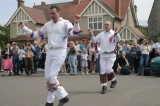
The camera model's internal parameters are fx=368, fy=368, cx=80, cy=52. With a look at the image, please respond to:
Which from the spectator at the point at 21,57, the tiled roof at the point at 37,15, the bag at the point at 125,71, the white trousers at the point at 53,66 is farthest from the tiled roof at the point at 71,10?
the white trousers at the point at 53,66

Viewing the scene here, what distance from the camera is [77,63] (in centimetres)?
2136

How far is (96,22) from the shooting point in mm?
50594

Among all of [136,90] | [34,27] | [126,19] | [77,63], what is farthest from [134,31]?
[136,90]

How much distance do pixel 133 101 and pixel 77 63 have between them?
1236 centimetres

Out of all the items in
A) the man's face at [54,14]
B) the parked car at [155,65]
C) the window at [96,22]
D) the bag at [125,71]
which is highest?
the window at [96,22]

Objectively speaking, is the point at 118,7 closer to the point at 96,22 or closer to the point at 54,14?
the point at 96,22

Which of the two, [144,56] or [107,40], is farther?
[144,56]

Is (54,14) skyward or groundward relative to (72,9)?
groundward

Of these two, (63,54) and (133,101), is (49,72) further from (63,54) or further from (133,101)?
(133,101)

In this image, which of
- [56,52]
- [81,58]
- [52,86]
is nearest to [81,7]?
[81,58]

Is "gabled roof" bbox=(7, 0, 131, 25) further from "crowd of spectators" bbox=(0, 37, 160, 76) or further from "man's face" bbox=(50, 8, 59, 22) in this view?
"man's face" bbox=(50, 8, 59, 22)

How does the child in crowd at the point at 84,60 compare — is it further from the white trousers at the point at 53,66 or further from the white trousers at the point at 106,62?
the white trousers at the point at 53,66

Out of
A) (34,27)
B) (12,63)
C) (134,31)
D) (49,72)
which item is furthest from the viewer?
(34,27)

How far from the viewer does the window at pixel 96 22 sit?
50.2 m
